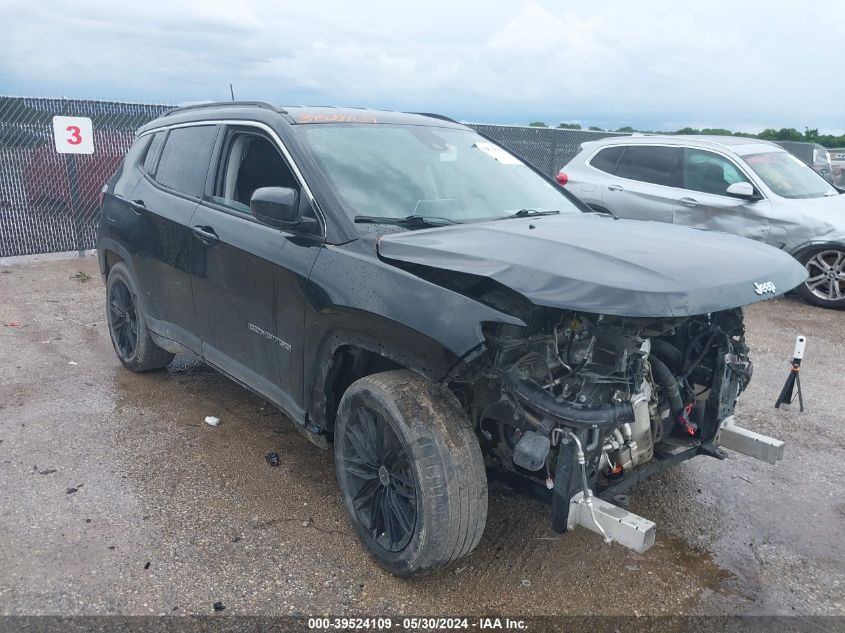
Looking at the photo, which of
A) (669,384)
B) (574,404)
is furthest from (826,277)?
(574,404)

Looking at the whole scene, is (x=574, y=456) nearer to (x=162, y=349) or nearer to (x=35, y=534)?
(x=35, y=534)

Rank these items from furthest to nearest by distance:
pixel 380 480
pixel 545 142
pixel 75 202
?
1. pixel 545 142
2. pixel 75 202
3. pixel 380 480

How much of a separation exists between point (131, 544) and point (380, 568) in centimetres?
116

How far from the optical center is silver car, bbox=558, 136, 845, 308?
802cm

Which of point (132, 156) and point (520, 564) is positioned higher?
point (132, 156)

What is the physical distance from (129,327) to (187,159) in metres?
1.59

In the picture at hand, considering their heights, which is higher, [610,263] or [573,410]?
[610,263]

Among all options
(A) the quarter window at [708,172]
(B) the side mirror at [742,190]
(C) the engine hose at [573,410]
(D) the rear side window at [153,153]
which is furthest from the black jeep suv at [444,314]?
(A) the quarter window at [708,172]

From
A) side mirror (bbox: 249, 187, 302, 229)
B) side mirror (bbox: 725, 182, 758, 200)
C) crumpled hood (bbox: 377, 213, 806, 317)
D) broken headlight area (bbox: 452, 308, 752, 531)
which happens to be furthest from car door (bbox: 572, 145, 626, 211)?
side mirror (bbox: 249, 187, 302, 229)

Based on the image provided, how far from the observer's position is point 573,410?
8.58ft

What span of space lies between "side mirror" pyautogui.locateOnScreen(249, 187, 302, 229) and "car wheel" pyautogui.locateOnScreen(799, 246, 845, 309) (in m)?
6.87

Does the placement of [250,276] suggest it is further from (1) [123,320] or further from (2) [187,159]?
(1) [123,320]

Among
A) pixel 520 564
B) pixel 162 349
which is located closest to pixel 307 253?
pixel 520 564

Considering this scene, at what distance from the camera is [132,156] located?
523 centimetres
